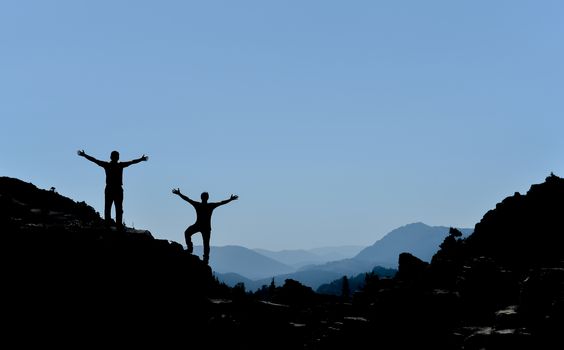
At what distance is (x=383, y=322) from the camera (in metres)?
40.0

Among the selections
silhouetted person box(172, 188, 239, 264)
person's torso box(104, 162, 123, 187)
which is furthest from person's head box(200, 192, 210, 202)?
person's torso box(104, 162, 123, 187)

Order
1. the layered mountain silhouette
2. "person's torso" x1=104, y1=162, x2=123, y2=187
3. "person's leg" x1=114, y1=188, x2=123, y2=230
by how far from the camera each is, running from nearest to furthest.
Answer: the layered mountain silhouette, "person's torso" x1=104, y1=162, x2=123, y2=187, "person's leg" x1=114, y1=188, x2=123, y2=230

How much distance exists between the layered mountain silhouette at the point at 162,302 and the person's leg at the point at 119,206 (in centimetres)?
50

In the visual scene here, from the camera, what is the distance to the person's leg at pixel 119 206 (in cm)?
2097

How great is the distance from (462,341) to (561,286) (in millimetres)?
5519

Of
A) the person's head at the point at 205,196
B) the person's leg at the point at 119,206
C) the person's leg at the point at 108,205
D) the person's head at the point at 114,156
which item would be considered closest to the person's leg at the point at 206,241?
the person's head at the point at 205,196

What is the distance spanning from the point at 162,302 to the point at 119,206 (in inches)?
161

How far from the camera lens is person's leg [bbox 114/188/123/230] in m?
21.0

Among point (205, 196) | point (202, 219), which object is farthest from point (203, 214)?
point (205, 196)

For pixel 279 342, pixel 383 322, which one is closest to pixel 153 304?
pixel 279 342

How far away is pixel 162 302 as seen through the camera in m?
20.3

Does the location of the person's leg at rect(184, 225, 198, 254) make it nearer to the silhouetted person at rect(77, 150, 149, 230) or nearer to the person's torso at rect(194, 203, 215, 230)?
the person's torso at rect(194, 203, 215, 230)

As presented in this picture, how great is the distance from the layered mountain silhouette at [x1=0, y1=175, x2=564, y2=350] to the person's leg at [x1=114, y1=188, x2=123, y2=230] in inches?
19.7

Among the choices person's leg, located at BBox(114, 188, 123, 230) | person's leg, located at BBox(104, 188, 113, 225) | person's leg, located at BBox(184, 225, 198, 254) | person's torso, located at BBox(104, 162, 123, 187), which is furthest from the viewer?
person's leg, located at BBox(184, 225, 198, 254)
